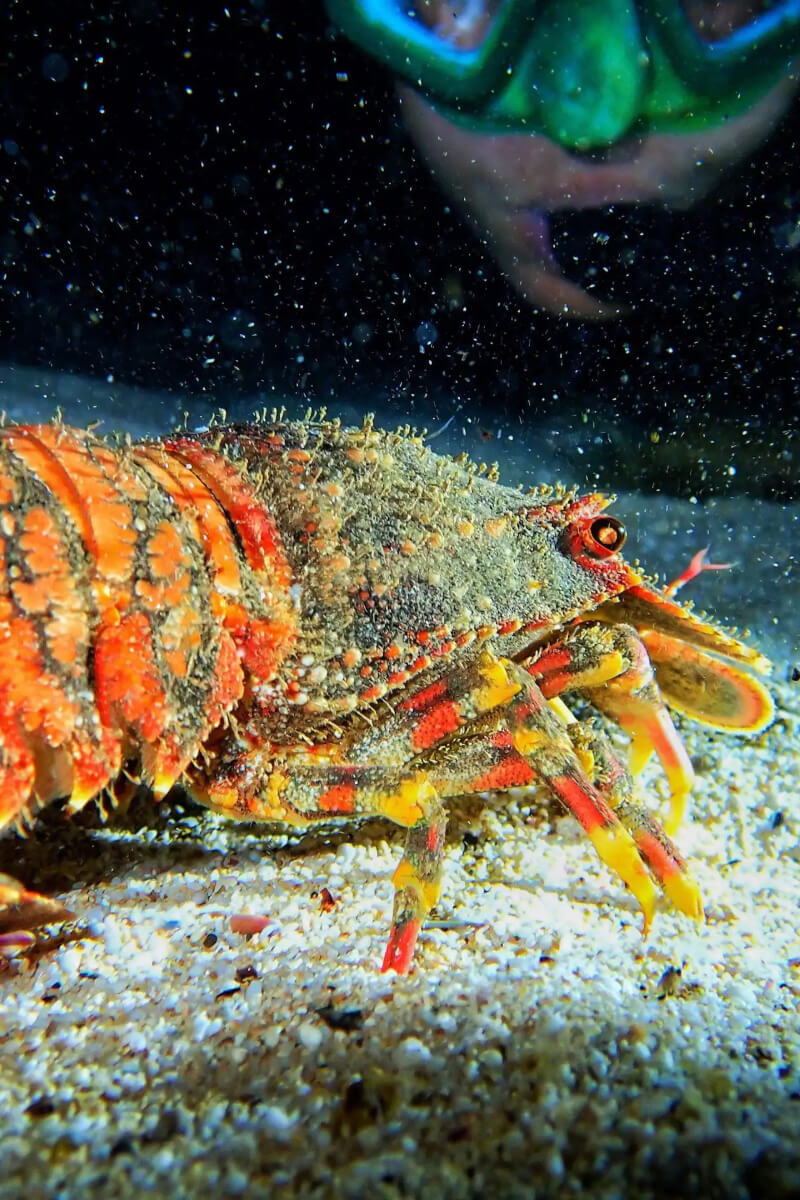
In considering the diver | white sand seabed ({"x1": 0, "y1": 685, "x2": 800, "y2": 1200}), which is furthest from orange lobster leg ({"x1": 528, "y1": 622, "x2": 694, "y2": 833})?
the diver

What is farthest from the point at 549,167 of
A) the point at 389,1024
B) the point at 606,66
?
the point at 389,1024

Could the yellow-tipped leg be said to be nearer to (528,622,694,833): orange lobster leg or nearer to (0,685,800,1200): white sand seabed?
(0,685,800,1200): white sand seabed

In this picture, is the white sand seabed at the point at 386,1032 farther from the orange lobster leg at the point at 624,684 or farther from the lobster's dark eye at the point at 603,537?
the lobster's dark eye at the point at 603,537

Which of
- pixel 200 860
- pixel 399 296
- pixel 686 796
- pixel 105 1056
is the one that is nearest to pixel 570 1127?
pixel 105 1056

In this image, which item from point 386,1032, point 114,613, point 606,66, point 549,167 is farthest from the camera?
point 549,167

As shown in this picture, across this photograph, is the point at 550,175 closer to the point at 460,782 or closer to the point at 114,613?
the point at 460,782

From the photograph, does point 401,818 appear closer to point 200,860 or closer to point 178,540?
point 200,860

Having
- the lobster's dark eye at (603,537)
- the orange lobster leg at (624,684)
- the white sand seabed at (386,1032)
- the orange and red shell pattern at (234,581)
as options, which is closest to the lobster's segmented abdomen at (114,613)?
the orange and red shell pattern at (234,581)
